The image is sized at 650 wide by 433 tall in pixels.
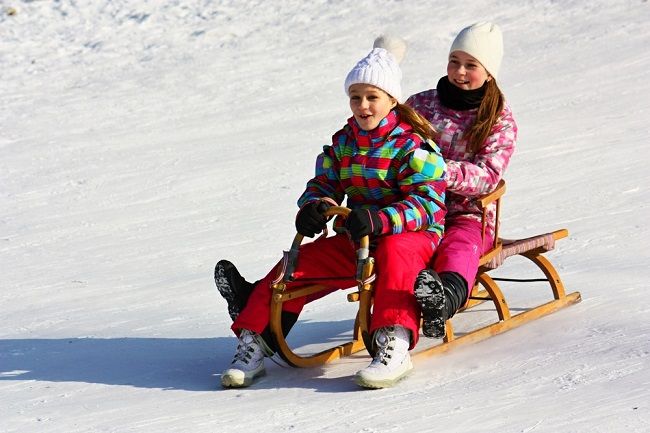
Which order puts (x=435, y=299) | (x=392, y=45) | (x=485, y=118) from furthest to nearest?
(x=392, y=45)
(x=485, y=118)
(x=435, y=299)

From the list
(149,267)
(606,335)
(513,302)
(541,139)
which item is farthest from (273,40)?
(606,335)

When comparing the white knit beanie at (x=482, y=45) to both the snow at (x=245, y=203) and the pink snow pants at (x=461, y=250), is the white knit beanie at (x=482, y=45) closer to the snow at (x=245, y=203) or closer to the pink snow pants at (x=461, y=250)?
the pink snow pants at (x=461, y=250)

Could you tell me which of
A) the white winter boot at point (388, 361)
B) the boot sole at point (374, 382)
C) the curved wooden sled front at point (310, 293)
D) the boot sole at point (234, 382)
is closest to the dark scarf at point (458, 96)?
the curved wooden sled front at point (310, 293)

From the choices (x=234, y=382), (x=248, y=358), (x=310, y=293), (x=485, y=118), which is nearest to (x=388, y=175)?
(x=310, y=293)

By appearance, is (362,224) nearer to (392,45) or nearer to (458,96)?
(458,96)

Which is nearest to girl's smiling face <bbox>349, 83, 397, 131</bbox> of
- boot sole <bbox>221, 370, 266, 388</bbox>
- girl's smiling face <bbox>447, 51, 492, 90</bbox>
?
girl's smiling face <bbox>447, 51, 492, 90</bbox>

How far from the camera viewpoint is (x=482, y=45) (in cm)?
520

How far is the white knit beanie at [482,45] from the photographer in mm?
5191

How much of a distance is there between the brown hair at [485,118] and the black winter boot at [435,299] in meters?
0.82

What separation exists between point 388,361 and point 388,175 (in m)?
0.75

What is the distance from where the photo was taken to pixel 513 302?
18.8 feet

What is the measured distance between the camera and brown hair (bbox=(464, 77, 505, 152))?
5.14 meters

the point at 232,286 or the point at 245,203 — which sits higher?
the point at 245,203

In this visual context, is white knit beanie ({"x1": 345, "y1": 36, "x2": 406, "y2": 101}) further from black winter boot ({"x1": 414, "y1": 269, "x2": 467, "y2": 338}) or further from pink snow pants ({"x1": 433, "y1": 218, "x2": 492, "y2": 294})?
black winter boot ({"x1": 414, "y1": 269, "x2": 467, "y2": 338})
